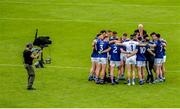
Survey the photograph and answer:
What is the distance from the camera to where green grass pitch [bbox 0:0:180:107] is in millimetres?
24859

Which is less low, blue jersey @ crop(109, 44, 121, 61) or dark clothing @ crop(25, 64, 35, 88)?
blue jersey @ crop(109, 44, 121, 61)

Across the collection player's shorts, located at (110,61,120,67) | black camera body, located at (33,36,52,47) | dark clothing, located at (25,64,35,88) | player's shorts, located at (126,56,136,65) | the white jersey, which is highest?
black camera body, located at (33,36,52,47)

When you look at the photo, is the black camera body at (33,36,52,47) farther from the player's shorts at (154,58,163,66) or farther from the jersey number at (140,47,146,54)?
the player's shorts at (154,58,163,66)

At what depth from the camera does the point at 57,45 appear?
118ft

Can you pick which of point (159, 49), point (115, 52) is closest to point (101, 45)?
point (115, 52)

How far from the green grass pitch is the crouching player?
20.1 inches

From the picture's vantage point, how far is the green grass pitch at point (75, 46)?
24.9m

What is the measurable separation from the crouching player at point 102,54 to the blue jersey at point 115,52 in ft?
0.84

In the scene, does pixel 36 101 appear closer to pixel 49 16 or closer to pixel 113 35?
pixel 113 35

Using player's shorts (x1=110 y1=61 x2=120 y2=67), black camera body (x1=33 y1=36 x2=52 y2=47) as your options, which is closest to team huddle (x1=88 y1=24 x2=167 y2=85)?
player's shorts (x1=110 y1=61 x2=120 y2=67)

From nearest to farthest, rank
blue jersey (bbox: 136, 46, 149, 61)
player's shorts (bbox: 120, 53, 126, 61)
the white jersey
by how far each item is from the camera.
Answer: the white jersey → blue jersey (bbox: 136, 46, 149, 61) → player's shorts (bbox: 120, 53, 126, 61)

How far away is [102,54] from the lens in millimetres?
27109

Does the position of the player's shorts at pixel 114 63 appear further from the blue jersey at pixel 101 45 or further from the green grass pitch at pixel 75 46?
the green grass pitch at pixel 75 46

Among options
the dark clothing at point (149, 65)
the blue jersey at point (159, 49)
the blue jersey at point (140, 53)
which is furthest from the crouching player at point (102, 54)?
the blue jersey at point (159, 49)
